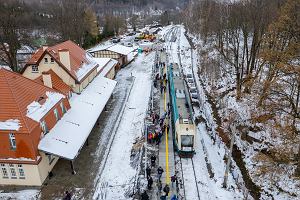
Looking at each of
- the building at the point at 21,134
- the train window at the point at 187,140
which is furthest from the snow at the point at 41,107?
the train window at the point at 187,140

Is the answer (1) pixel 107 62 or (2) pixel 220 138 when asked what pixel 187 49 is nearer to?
(1) pixel 107 62

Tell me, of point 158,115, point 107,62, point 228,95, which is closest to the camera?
point 158,115

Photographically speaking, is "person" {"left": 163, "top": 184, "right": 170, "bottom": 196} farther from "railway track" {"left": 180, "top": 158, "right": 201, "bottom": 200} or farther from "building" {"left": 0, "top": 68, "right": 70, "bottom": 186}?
"building" {"left": 0, "top": 68, "right": 70, "bottom": 186}

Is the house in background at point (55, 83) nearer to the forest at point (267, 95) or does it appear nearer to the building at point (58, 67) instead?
the building at point (58, 67)

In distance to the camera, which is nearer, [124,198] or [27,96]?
[124,198]

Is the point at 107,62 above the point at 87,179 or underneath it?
above

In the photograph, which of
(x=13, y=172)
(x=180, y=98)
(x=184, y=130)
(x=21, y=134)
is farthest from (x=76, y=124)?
(x=180, y=98)

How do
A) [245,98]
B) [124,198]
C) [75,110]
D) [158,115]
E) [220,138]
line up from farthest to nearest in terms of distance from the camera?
[245,98] < [158,115] < [220,138] < [75,110] < [124,198]

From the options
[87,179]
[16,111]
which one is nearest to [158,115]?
[87,179]

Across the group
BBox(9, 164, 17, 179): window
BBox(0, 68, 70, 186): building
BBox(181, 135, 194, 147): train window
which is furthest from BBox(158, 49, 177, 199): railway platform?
BBox(9, 164, 17, 179): window
